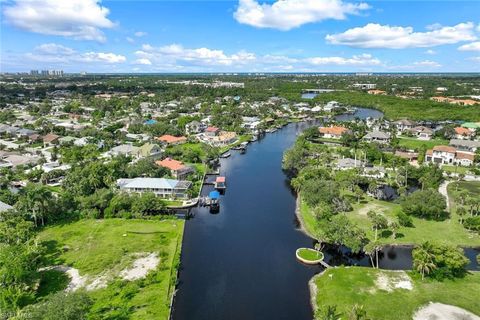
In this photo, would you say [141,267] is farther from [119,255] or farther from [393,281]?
[393,281]

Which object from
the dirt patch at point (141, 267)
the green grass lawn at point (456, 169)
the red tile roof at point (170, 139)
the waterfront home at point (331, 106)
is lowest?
the dirt patch at point (141, 267)

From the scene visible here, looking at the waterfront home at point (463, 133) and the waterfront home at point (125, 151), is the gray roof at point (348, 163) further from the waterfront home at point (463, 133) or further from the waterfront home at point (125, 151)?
the waterfront home at point (125, 151)

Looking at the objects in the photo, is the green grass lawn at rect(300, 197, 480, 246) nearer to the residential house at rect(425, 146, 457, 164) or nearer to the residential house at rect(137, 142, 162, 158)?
the residential house at rect(425, 146, 457, 164)

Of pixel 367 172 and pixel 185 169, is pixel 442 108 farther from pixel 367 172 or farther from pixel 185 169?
pixel 185 169

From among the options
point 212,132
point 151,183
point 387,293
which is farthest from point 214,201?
point 212,132

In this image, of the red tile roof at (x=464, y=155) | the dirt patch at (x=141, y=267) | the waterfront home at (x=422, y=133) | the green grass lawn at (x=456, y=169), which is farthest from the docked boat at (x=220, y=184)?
the waterfront home at (x=422, y=133)
